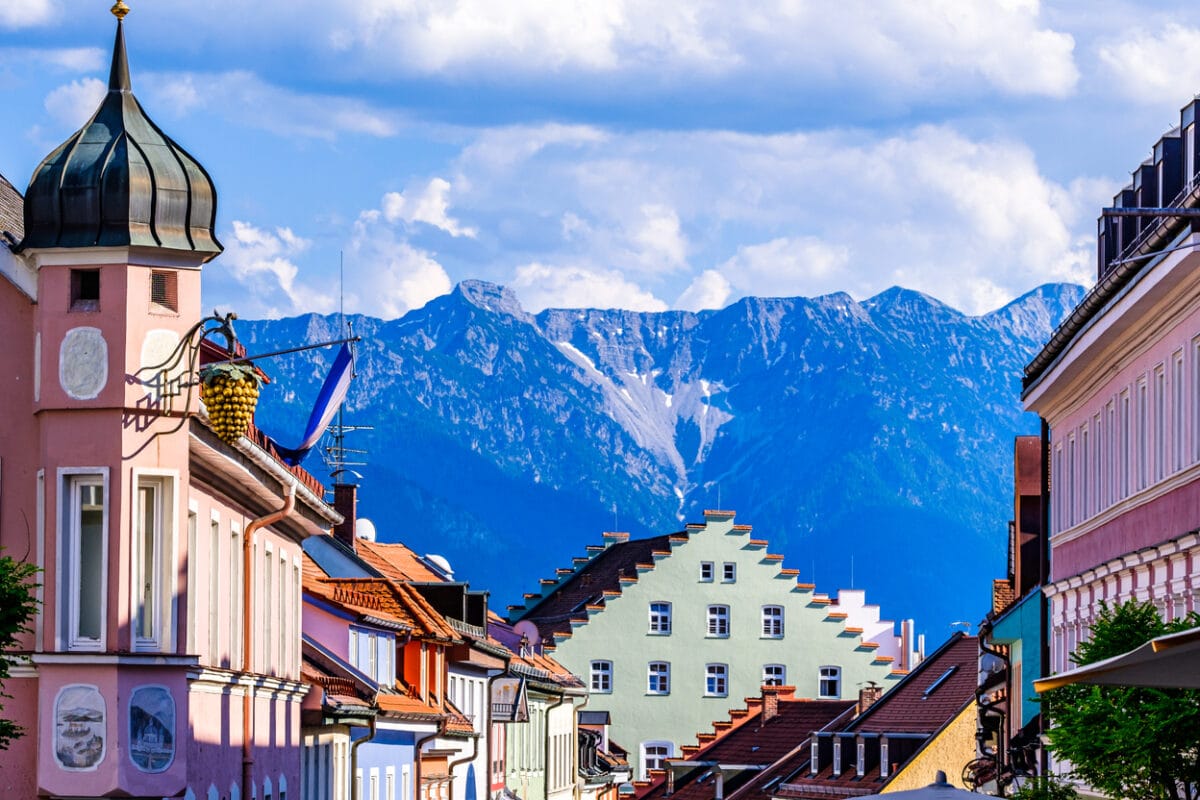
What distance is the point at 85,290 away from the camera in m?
29.0

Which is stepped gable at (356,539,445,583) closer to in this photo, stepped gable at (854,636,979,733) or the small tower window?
stepped gable at (854,636,979,733)

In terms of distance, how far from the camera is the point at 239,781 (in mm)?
34094

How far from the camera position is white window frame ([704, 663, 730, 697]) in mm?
113812

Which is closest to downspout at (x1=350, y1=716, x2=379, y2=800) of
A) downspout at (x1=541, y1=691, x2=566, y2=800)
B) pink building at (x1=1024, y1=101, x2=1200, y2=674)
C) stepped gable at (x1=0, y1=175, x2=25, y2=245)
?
pink building at (x1=1024, y1=101, x2=1200, y2=674)

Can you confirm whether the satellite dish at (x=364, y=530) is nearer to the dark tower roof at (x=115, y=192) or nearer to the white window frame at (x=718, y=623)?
the white window frame at (x=718, y=623)

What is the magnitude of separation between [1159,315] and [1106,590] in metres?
7.03

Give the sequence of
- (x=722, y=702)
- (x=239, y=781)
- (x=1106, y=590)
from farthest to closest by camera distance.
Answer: (x=722, y=702), (x=1106, y=590), (x=239, y=781)

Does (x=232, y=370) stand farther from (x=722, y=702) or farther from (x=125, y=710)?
(x=722, y=702)

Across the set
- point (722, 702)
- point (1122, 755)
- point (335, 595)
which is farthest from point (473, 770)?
point (722, 702)

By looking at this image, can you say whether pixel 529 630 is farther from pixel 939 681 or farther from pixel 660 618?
pixel 939 681

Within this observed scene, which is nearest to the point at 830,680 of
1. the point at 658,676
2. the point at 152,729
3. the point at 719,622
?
the point at 719,622

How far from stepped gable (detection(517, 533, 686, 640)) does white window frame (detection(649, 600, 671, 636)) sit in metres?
1.44

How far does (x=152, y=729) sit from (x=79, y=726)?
0.77 meters

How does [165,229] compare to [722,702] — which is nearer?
[165,229]
